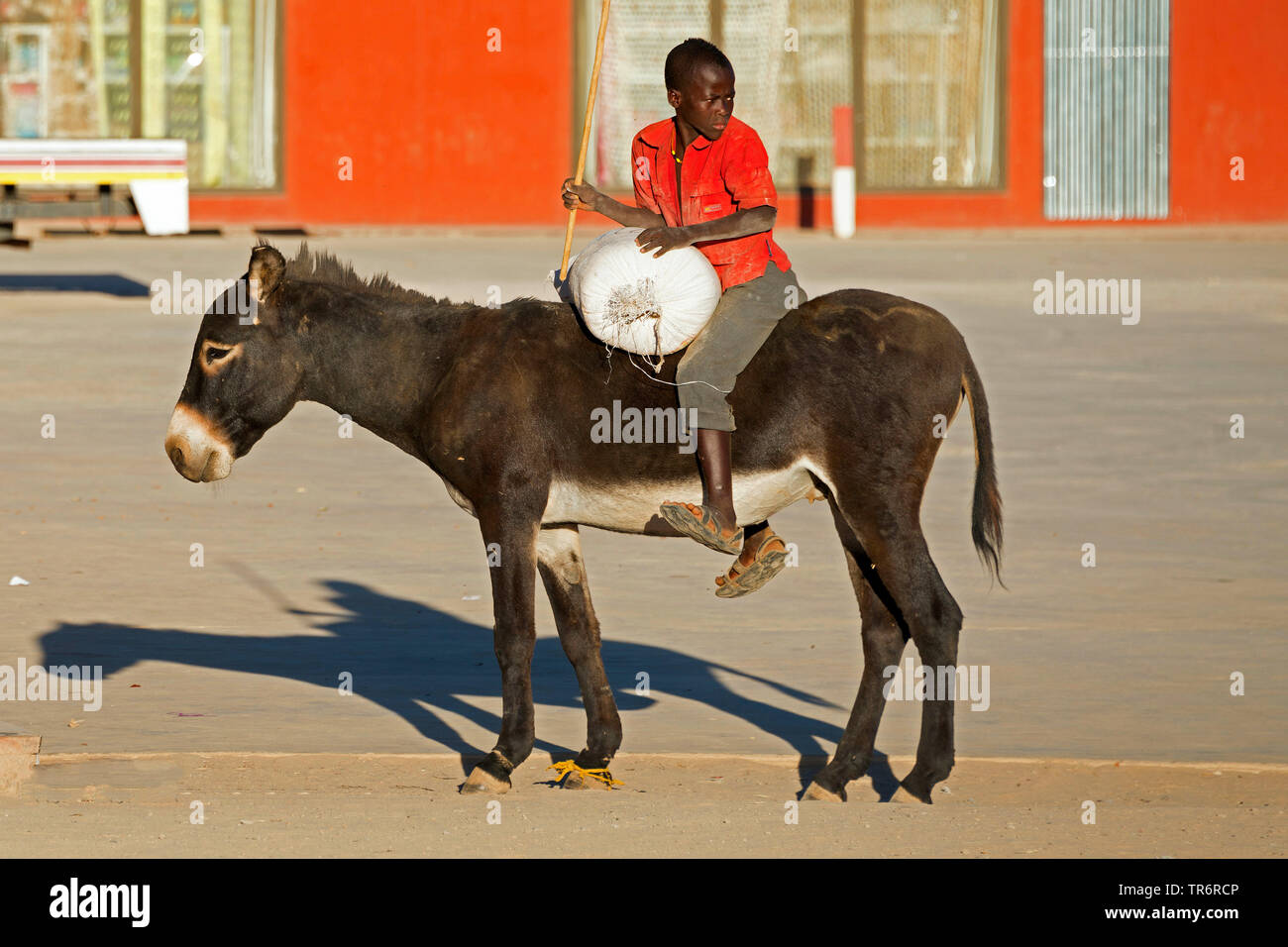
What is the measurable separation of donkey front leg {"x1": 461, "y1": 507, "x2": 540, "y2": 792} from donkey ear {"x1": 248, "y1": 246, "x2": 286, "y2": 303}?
1.15m

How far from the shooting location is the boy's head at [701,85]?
738 centimetres

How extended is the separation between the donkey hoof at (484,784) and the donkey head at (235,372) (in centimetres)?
145

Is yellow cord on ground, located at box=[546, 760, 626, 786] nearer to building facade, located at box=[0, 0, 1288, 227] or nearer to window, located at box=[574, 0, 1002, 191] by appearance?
window, located at box=[574, 0, 1002, 191]

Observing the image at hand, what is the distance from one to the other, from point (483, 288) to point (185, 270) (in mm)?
4769

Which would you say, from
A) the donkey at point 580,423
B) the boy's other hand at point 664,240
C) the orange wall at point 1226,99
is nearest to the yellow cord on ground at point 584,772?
the donkey at point 580,423

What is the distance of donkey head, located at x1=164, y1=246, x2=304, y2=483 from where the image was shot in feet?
25.5

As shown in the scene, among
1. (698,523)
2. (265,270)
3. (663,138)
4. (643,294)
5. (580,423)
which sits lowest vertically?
(698,523)

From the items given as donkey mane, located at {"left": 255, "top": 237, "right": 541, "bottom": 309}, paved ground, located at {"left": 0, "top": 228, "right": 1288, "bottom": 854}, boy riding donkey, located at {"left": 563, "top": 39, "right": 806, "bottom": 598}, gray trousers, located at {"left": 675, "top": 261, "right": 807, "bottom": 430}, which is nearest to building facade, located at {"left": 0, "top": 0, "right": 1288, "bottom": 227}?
paved ground, located at {"left": 0, "top": 228, "right": 1288, "bottom": 854}

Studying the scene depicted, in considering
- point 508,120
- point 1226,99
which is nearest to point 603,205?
point 508,120

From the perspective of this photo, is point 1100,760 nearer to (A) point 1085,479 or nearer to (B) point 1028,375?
(A) point 1085,479

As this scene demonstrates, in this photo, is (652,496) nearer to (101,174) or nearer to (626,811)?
(626,811)

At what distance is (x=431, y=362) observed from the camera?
7.82 metres

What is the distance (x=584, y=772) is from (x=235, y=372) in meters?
1.94

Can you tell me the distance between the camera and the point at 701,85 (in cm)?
738
